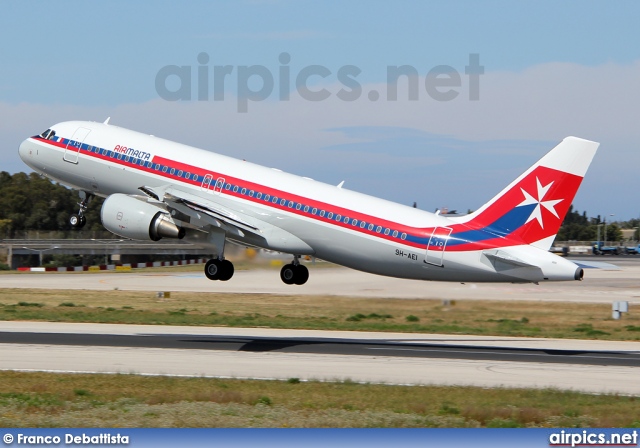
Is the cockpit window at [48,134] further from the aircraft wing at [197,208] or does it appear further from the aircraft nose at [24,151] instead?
the aircraft wing at [197,208]

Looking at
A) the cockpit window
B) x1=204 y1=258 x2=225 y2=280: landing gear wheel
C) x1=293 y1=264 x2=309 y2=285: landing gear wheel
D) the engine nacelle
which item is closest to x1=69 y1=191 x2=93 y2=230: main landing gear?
the cockpit window

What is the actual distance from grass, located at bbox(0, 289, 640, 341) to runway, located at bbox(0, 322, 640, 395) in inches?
114

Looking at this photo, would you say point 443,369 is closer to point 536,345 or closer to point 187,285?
point 536,345

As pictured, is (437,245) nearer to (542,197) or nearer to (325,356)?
(542,197)

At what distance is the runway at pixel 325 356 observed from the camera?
35719 millimetres

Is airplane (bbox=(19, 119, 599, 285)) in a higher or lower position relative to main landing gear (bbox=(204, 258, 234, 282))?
higher

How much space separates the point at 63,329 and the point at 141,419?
26.6 m

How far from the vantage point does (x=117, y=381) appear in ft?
110

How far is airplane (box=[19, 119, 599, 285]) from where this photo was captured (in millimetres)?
41031

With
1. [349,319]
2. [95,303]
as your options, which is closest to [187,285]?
[95,303]

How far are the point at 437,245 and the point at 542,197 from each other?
16.5ft

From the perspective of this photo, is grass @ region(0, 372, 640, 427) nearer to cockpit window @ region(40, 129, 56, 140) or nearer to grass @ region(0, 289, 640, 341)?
cockpit window @ region(40, 129, 56, 140)

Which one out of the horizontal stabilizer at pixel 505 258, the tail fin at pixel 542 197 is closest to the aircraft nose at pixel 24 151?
the tail fin at pixel 542 197

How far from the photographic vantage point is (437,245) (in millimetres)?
41844
